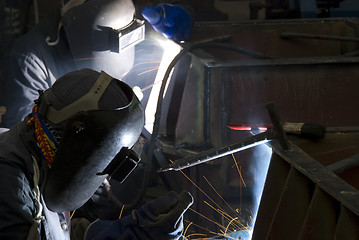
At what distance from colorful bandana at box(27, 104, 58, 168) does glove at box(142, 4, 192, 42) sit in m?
1.54

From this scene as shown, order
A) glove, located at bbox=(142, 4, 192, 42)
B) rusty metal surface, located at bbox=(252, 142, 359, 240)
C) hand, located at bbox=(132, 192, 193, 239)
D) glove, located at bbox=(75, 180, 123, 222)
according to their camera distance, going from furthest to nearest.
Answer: glove, located at bbox=(142, 4, 192, 42) < glove, located at bbox=(75, 180, 123, 222) < hand, located at bbox=(132, 192, 193, 239) < rusty metal surface, located at bbox=(252, 142, 359, 240)

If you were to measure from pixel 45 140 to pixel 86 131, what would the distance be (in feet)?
0.44

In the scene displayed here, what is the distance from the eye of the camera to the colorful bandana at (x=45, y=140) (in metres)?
1.46

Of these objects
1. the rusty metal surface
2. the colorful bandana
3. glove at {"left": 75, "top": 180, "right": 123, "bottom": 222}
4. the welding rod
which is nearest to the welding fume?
the colorful bandana

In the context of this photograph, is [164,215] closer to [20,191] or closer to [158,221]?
[158,221]

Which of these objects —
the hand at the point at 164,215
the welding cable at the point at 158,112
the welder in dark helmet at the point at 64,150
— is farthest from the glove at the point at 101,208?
the welder in dark helmet at the point at 64,150

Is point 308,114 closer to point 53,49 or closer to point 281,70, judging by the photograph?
point 281,70

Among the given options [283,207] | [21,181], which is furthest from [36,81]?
[283,207]

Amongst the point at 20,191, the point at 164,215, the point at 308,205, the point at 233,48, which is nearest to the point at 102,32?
the point at 233,48

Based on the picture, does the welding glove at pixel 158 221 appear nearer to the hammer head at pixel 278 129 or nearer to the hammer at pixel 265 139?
the hammer at pixel 265 139

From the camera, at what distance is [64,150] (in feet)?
4.69

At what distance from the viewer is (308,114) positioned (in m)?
2.47

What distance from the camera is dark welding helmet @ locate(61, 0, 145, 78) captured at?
259cm

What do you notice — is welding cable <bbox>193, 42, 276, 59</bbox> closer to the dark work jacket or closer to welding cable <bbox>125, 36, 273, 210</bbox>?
welding cable <bbox>125, 36, 273, 210</bbox>
